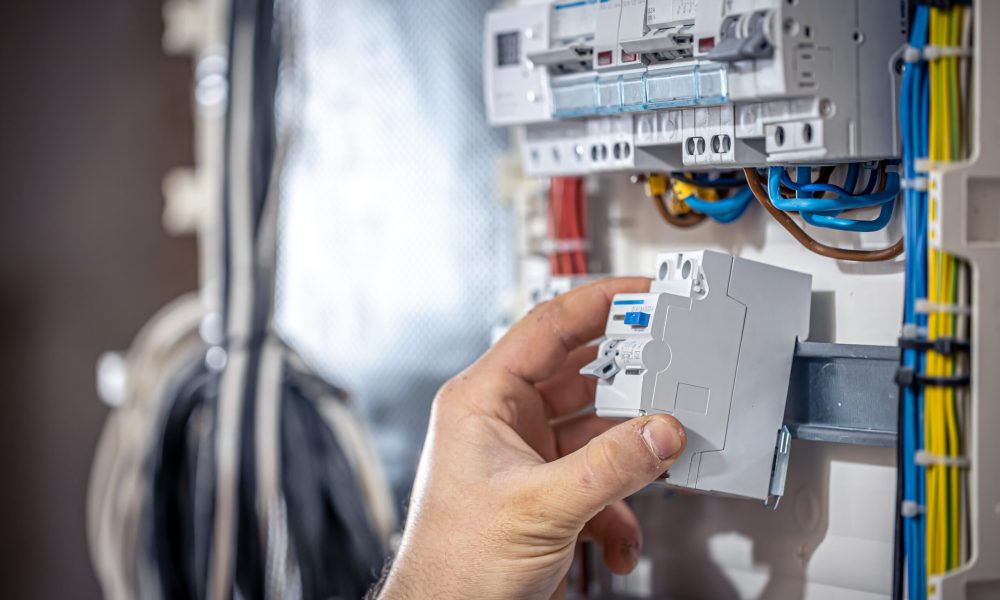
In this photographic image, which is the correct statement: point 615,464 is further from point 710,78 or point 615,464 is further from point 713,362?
point 710,78

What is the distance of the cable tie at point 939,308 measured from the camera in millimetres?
856

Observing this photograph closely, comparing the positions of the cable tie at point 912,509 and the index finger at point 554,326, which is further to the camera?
the index finger at point 554,326

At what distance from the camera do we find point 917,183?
0.87 m

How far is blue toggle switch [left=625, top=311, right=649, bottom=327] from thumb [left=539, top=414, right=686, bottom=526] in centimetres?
9

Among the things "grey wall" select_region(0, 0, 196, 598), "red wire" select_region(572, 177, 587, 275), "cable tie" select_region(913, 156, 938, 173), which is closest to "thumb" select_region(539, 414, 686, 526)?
"cable tie" select_region(913, 156, 938, 173)

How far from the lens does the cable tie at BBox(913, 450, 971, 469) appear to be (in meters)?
0.86

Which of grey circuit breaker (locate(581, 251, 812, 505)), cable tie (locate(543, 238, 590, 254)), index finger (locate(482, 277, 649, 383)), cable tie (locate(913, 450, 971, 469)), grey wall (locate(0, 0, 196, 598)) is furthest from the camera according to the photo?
grey wall (locate(0, 0, 196, 598))

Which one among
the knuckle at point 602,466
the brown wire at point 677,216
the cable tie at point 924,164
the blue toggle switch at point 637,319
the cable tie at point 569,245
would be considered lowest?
the knuckle at point 602,466

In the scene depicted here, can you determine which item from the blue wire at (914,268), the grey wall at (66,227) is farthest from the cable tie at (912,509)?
the grey wall at (66,227)

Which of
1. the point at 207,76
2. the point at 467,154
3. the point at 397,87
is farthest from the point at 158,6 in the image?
the point at 467,154

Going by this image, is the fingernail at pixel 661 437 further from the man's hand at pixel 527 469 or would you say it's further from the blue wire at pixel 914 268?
the blue wire at pixel 914 268

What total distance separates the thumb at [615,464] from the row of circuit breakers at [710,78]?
0.92 ft

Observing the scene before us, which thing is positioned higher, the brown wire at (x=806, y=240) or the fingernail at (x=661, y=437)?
the brown wire at (x=806, y=240)

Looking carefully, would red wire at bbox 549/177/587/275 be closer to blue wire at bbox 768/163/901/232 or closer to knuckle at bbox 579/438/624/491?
blue wire at bbox 768/163/901/232
